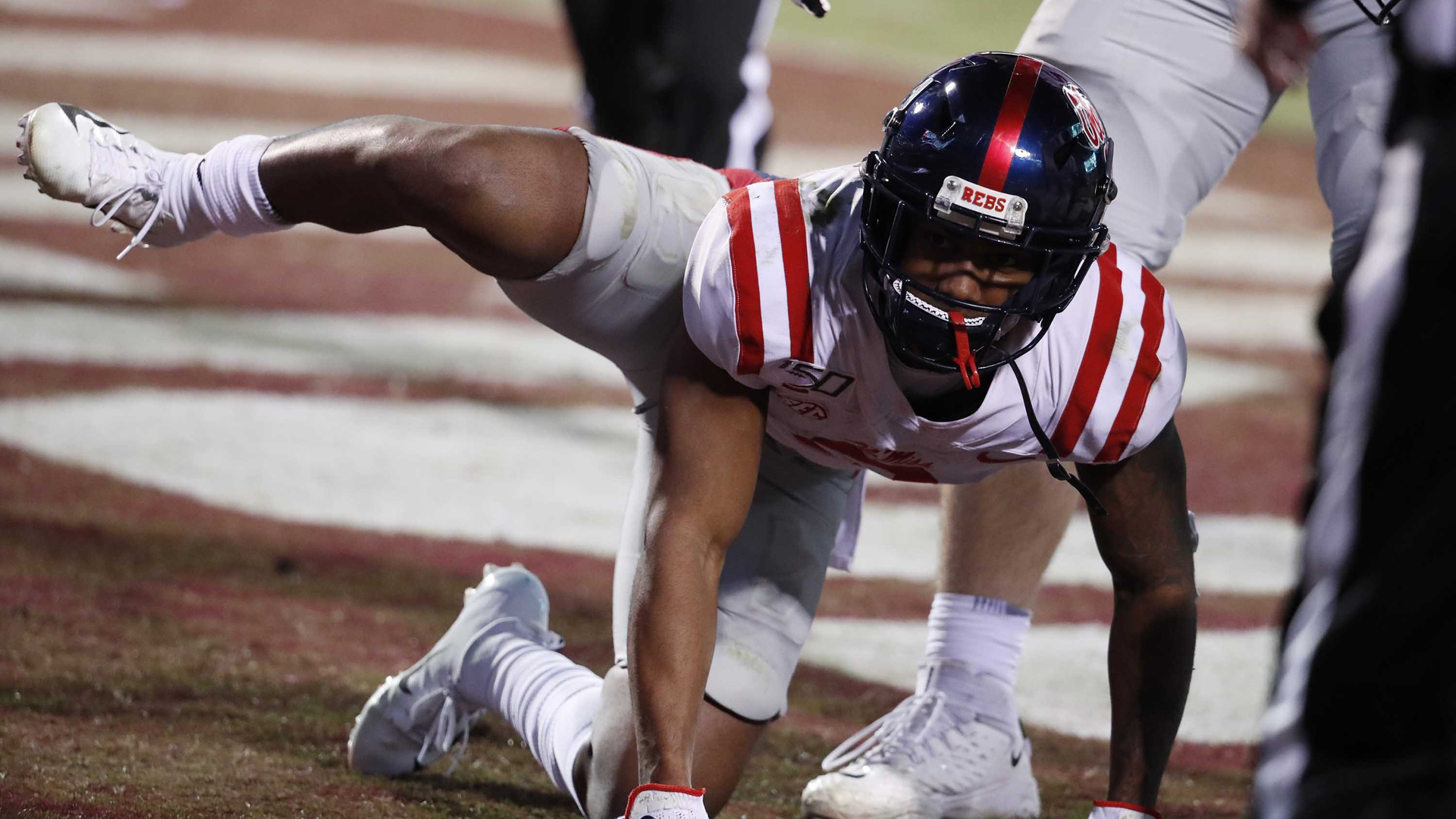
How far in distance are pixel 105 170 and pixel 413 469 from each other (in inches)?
70.6

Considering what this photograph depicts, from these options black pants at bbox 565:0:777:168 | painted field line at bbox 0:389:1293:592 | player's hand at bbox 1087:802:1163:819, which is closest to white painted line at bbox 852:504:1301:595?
painted field line at bbox 0:389:1293:592

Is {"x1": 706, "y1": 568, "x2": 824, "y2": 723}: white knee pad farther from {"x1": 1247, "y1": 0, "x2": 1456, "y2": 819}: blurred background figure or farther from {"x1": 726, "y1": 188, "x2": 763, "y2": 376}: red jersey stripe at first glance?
{"x1": 1247, "y1": 0, "x2": 1456, "y2": 819}: blurred background figure

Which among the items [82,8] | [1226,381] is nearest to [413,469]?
[1226,381]

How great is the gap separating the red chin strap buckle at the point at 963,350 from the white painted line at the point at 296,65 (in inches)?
293

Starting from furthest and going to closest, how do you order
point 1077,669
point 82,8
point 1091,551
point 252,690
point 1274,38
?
point 82,8
point 1091,551
point 1077,669
point 252,690
point 1274,38

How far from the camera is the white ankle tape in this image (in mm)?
2238

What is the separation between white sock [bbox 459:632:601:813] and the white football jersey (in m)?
0.59

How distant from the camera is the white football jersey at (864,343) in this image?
1.90m

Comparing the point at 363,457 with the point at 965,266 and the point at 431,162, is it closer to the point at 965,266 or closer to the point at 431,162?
the point at 431,162

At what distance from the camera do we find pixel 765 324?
1.90 metres

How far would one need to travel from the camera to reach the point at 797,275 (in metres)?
1.93

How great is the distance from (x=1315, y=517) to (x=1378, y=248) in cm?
19

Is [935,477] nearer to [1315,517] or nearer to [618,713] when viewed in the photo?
[618,713]

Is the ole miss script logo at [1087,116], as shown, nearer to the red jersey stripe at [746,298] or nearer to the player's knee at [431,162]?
the red jersey stripe at [746,298]
